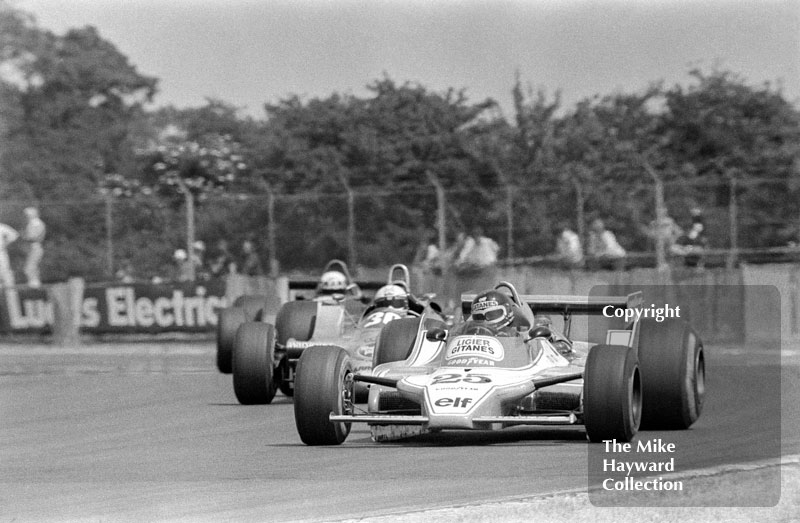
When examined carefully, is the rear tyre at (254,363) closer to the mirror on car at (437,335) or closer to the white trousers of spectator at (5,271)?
the mirror on car at (437,335)

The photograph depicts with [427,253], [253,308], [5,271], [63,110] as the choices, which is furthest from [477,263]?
[63,110]

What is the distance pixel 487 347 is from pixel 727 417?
9.57 feet

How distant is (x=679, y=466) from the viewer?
1017 cm

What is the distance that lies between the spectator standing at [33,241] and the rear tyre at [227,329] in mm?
10919

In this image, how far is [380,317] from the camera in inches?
651

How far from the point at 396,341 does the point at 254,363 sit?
2.28 m

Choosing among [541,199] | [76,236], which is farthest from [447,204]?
[76,236]

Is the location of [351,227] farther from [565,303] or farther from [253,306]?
[565,303]

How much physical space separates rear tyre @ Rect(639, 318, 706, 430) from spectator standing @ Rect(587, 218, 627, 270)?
13895 mm

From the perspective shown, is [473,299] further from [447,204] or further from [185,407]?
[447,204]

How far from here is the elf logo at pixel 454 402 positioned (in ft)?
36.9

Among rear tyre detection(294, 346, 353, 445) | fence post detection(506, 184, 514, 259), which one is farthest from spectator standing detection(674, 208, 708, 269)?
rear tyre detection(294, 346, 353, 445)

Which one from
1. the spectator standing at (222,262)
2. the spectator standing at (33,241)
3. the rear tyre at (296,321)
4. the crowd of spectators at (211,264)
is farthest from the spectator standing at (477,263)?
the rear tyre at (296,321)

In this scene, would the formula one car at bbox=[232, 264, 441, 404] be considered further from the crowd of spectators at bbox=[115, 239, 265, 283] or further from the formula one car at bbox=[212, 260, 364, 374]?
the crowd of spectators at bbox=[115, 239, 265, 283]
